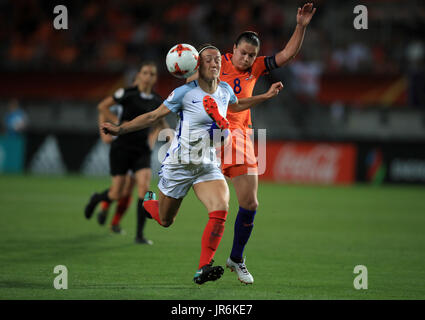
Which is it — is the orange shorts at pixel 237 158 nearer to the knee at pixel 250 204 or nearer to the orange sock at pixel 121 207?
the knee at pixel 250 204

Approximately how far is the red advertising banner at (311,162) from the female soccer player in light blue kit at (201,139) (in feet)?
48.9

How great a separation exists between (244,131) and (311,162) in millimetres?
14619

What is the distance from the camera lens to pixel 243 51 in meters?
7.36

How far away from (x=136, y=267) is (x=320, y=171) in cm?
1472

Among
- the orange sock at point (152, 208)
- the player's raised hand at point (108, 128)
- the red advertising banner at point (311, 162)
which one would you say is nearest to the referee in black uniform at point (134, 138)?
the orange sock at point (152, 208)

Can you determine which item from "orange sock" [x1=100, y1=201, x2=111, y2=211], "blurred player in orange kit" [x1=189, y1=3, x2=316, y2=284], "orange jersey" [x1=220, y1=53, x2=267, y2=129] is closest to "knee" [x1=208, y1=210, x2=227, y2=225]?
"blurred player in orange kit" [x1=189, y1=3, x2=316, y2=284]

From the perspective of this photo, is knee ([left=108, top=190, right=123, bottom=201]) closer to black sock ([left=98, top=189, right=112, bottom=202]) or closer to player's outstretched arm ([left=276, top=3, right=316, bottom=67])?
black sock ([left=98, top=189, right=112, bottom=202])

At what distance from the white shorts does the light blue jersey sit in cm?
6

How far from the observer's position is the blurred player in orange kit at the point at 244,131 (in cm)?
720

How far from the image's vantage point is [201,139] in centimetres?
661

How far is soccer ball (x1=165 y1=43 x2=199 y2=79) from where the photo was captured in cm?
636

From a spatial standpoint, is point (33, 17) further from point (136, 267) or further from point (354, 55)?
point (136, 267)
